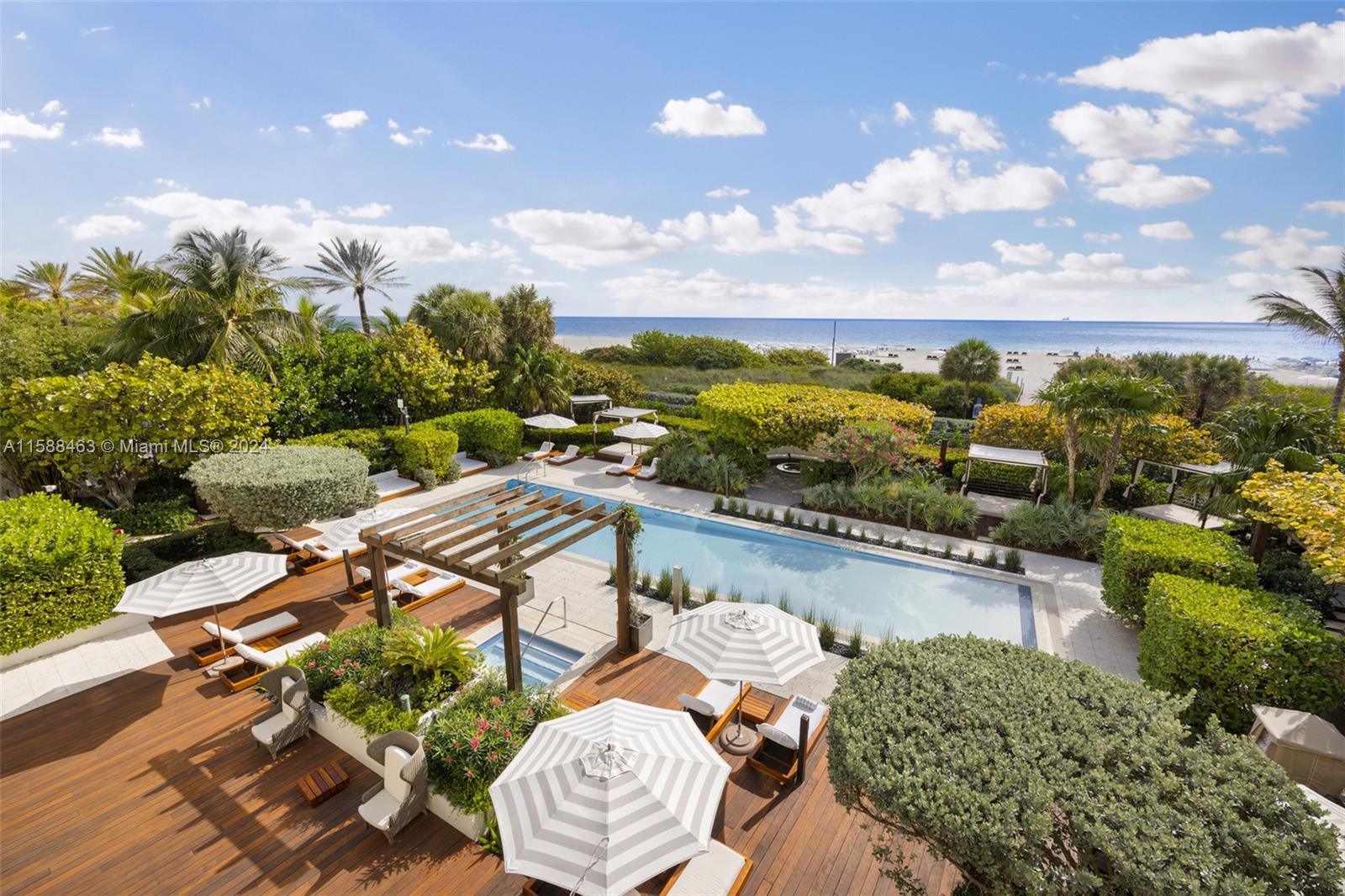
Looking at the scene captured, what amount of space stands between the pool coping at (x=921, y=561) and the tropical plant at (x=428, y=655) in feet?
17.9

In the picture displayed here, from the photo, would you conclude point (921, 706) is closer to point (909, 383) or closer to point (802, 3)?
point (802, 3)

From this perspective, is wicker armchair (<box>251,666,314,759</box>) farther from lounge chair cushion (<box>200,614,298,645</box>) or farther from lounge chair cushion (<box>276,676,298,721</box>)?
lounge chair cushion (<box>200,614,298,645</box>)

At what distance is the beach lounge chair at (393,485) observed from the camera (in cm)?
1723

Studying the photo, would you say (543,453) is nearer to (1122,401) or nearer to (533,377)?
(533,377)

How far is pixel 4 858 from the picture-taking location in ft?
18.6

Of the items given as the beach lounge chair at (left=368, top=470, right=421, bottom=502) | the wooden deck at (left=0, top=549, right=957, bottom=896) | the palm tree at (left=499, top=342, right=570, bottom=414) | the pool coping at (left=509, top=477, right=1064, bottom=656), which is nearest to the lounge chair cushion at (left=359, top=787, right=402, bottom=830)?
the wooden deck at (left=0, top=549, right=957, bottom=896)

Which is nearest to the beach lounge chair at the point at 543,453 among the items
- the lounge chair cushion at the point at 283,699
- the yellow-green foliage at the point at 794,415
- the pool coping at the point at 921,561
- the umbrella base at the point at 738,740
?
the pool coping at the point at 921,561

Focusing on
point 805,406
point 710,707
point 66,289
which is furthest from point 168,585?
point 66,289

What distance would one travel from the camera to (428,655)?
737 cm

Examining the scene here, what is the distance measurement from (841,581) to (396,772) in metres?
10.1

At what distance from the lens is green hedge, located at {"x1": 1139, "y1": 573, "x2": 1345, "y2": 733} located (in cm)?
688

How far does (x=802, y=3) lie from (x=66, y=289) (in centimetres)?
3508

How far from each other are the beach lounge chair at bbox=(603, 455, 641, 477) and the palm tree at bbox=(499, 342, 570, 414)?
17.8ft

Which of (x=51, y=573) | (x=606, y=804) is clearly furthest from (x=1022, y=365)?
(x=51, y=573)
